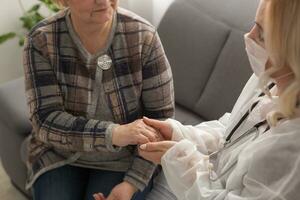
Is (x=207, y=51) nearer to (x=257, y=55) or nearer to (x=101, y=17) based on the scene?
(x=101, y=17)

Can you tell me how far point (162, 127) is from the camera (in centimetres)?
141

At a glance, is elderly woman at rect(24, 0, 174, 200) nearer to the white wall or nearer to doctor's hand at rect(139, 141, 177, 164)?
doctor's hand at rect(139, 141, 177, 164)

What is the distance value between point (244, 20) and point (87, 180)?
897mm

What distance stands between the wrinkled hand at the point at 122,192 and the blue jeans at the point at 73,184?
4 cm

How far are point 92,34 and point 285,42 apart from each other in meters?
0.70

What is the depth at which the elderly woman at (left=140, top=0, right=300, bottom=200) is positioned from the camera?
942mm

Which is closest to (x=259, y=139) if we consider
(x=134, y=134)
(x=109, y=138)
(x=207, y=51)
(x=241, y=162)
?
(x=241, y=162)

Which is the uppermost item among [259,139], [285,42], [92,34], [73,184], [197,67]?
[285,42]

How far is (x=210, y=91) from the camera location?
6.27 feet

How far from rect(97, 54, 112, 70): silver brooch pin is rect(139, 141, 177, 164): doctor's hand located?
0.31 metres

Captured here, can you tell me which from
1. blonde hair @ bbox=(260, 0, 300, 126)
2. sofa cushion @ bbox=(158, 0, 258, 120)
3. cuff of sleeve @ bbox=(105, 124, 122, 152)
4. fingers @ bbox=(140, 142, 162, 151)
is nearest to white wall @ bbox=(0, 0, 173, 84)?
sofa cushion @ bbox=(158, 0, 258, 120)

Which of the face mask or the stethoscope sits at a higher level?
the face mask

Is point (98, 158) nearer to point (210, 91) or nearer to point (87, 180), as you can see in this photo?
point (87, 180)

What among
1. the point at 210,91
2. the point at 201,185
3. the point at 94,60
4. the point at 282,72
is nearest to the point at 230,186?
the point at 201,185
